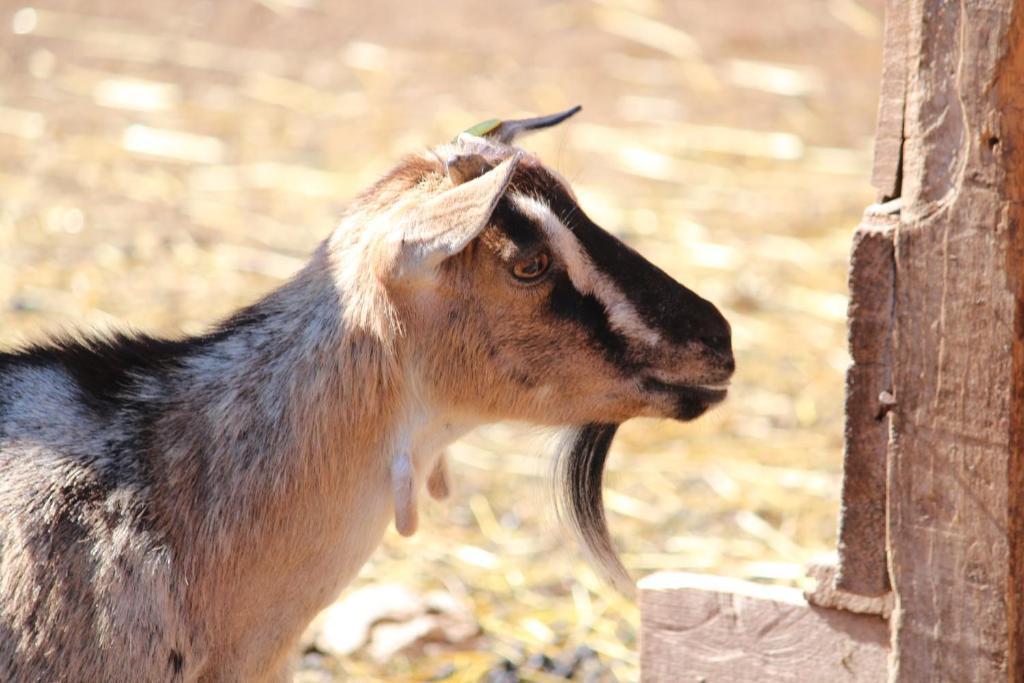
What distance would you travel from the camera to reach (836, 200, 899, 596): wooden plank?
2832 mm

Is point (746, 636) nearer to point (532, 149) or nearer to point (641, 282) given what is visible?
point (641, 282)

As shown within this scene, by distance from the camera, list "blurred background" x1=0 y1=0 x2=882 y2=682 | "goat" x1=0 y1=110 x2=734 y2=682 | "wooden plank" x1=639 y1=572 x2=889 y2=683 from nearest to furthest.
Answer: "goat" x1=0 y1=110 x2=734 y2=682
"wooden plank" x1=639 y1=572 x2=889 y2=683
"blurred background" x1=0 y1=0 x2=882 y2=682

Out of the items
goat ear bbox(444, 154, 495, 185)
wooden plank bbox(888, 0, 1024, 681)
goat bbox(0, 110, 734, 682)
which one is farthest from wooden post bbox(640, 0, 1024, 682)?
goat ear bbox(444, 154, 495, 185)

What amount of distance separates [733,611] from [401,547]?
1916 millimetres

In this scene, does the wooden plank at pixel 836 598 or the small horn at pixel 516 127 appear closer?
the wooden plank at pixel 836 598

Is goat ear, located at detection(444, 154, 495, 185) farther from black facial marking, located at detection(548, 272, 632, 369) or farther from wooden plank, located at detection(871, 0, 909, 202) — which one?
wooden plank, located at detection(871, 0, 909, 202)

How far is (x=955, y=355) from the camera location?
2738mm

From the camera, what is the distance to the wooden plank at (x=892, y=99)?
2748 mm

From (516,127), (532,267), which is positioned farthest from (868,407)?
(516,127)

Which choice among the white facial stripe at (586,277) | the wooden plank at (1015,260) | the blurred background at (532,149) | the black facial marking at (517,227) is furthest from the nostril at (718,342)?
the wooden plank at (1015,260)

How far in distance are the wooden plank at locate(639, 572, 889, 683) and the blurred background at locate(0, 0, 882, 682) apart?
47 centimetres

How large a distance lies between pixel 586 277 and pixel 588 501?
2.19 feet

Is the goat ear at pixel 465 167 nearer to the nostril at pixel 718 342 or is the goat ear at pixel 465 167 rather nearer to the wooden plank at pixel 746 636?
the nostril at pixel 718 342

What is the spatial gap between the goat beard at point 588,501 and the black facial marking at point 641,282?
1.26ft
